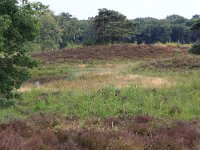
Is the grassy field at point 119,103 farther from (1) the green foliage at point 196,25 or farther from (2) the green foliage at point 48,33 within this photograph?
(2) the green foliage at point 48,33

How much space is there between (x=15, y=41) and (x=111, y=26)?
60313mm

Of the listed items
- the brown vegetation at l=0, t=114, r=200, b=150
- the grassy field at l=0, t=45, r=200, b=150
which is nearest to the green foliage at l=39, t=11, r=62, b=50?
the grassy field at l=0, t=45, r=200, b=150

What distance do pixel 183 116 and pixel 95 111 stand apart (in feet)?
11.6

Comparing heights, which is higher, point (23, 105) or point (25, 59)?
point (25, 59)

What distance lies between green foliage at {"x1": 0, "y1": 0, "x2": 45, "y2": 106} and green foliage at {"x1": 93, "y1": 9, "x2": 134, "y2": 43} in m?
58.4

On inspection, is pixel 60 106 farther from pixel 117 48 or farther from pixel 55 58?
pixel 117 48

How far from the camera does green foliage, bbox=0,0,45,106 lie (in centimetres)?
1120

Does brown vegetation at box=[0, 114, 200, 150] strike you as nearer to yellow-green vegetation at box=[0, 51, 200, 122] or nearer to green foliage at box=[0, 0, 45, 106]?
green foliage at box=[0, 0, 45, 106]

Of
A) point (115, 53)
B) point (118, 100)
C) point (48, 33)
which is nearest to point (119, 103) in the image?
point (118, 100)

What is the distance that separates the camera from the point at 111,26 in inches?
2803

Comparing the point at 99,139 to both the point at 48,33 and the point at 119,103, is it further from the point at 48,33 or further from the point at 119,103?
the point at 48,33

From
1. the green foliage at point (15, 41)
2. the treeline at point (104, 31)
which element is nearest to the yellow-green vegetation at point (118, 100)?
the green foliage at point (15, 41)

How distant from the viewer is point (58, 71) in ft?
123

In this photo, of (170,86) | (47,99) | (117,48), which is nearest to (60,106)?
(47,99)
